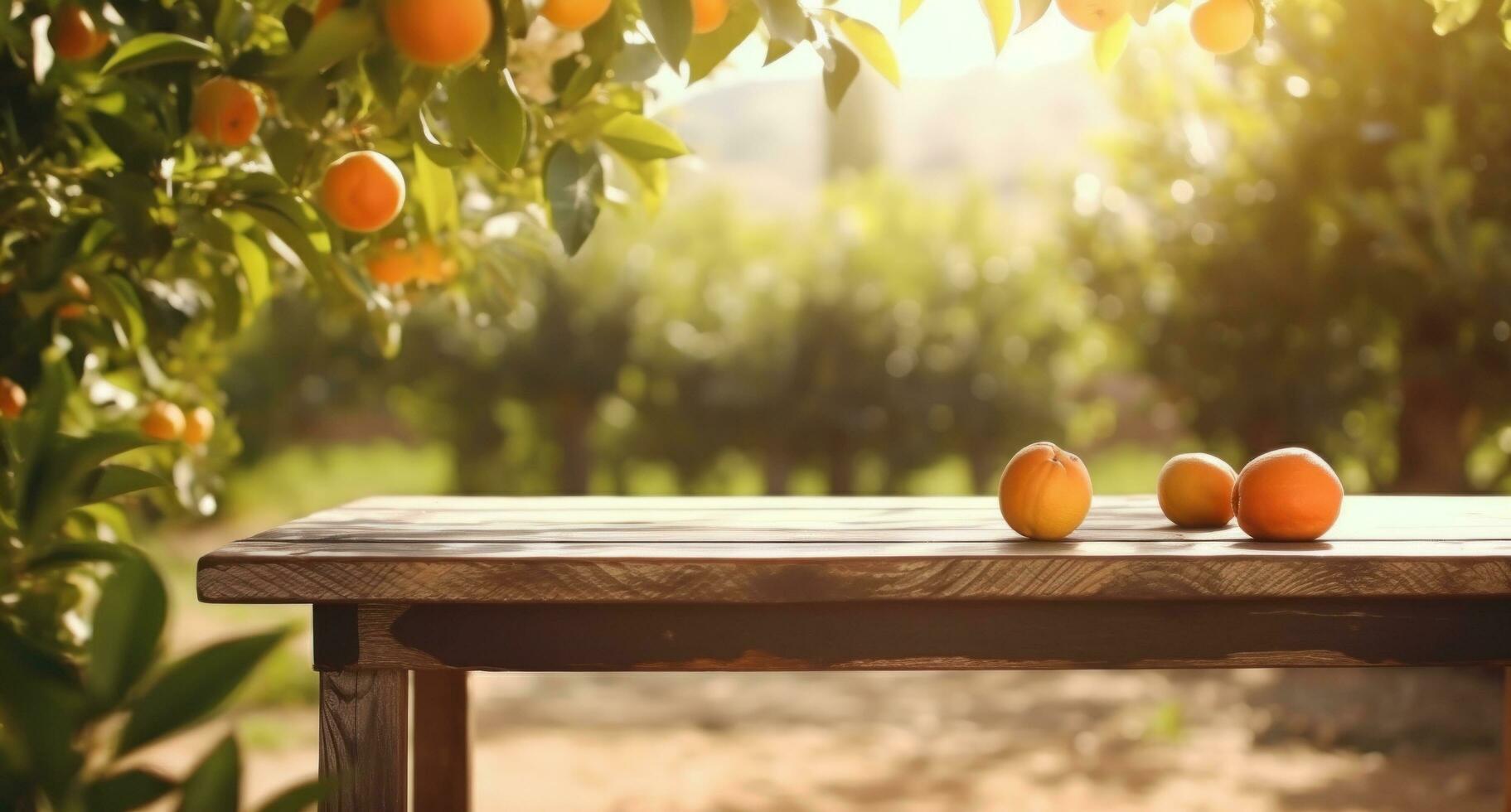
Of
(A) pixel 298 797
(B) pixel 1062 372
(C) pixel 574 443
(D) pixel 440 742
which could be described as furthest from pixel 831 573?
(C) pixel 574 443

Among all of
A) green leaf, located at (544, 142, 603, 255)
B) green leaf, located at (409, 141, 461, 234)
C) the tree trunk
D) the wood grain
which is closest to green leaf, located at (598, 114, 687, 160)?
green leaf, located at (544, 142, 603, 255)

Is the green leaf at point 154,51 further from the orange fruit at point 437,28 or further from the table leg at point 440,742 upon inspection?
the table leg at point 440,742

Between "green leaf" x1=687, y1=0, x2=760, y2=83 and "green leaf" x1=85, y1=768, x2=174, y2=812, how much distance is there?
0.66 m

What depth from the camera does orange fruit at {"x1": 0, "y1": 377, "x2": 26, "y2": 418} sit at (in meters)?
1.40

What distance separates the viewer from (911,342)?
647 cm

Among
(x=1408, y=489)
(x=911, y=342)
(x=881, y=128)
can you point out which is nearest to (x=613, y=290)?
(x=911, y=342)

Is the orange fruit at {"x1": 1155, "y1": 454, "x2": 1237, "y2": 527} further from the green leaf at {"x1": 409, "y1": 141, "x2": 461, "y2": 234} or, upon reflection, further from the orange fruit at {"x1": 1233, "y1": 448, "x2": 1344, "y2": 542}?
the green leaf at {"x1": 409, "y1": 141, "x2": 461, "y2": 234}

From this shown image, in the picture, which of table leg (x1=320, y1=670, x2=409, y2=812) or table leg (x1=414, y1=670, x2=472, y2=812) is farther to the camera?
table leg (x1=414, y1=670, x2=472, y2=812)

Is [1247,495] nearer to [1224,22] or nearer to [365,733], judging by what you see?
[1224,22]

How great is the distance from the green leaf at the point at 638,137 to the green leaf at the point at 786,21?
10.7 inches

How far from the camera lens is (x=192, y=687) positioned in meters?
0.55

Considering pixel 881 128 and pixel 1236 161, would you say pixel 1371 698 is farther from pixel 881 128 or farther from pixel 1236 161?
pixel 881 128

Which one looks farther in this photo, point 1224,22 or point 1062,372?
point 1062,372

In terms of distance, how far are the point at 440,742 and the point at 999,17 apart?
4.24 feet
